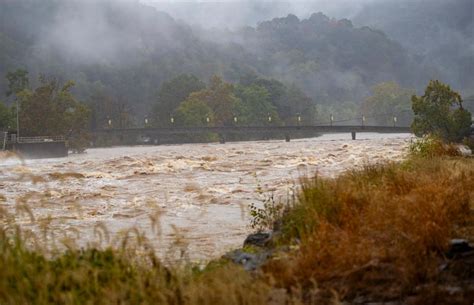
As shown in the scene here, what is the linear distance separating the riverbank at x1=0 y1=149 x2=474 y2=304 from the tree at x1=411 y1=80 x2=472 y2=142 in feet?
153

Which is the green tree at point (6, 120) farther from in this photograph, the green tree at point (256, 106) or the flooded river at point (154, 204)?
the flooded river at point (154, 204)

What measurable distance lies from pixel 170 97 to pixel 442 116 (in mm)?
108339

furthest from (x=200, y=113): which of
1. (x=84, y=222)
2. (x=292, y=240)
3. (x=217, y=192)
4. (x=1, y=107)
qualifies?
(x=292, y=240)

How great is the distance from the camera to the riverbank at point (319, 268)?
6.83 m

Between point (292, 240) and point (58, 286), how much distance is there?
4.74m

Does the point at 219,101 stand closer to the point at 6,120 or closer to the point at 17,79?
the point at 17,79

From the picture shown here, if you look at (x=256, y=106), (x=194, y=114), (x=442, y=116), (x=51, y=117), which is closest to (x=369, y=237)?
(x=442, y=116)

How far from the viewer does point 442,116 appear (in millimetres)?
55719

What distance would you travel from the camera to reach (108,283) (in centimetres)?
739

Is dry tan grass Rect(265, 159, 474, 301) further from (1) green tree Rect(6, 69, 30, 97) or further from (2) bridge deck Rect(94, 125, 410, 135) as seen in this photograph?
(1) green tree Rect(6, 69, 30, 97)

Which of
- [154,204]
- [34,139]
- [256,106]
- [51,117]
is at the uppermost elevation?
[256,106]

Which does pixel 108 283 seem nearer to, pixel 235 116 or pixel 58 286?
pixel 58 286

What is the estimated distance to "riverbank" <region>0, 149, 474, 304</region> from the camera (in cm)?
683

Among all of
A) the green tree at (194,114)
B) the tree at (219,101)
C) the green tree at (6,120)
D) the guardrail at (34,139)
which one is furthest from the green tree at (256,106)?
the green tree at (6,120)
